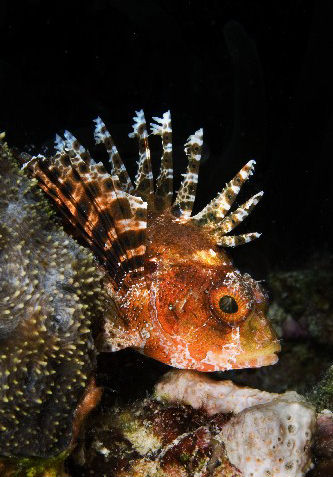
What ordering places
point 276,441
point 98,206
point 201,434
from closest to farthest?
point 276,441 < point 201,434 < point 98,206

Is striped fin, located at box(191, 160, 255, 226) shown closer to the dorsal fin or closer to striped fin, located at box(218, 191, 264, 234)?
striped fin, located at box(218, 191, 264, 234)

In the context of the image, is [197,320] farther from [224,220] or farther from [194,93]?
[194,93]

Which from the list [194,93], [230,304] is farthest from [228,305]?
[194,93]

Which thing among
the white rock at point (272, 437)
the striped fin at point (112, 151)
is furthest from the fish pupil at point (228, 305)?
the striped fin at point (112, 151)

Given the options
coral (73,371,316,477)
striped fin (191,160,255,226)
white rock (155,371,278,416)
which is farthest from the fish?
striped fin (191,160,255,226)

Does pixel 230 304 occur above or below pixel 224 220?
below

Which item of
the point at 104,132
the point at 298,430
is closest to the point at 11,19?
the point at 104,132

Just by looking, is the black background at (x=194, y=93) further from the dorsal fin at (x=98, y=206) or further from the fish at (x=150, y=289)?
the fish at (x=150, y=289)
